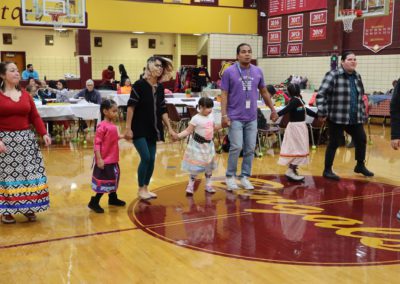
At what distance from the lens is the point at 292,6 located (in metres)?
17.8

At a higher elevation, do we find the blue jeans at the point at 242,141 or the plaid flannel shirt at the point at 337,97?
the plaid flannel shirt at the point at 337,97

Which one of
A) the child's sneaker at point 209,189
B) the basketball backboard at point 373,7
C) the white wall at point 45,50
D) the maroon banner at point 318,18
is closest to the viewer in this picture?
the child's sneaker at point 209,189

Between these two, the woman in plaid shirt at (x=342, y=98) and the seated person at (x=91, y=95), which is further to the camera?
the seated person at (x=91, y=95)

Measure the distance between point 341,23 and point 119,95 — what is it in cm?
747

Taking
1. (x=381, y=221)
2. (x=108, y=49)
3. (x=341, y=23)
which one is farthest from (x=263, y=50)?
(x=381, y=221)

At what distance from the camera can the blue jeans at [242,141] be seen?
5.77 m

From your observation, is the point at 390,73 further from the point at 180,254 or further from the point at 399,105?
the point at 180,254

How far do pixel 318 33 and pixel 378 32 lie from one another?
250 cm

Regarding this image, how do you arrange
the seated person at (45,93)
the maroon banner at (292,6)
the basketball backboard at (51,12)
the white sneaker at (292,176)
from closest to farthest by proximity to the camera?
the white sneaker at (292,176), the seated person at (45,93), the basketball backboard at (51,12), the maroon banner at (292,6)

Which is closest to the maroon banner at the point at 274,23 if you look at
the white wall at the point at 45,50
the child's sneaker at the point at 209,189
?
the white wall at the point at 45,50

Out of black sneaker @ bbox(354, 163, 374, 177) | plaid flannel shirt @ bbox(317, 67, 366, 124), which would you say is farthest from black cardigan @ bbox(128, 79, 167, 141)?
black sneaker @ bbox(354, 163, 374, 177)

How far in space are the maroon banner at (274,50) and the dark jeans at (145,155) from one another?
45.9 ft

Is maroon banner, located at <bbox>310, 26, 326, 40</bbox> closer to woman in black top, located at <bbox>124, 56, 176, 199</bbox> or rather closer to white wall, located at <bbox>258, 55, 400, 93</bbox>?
white wall, located at <bbox>258, 55, 400, 93</bbox>

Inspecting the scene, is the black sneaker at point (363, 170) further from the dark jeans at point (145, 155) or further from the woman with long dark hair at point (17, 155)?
the woman with long dark hair at point (17, 155)
